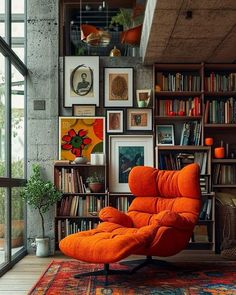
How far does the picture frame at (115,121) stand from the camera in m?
6.90

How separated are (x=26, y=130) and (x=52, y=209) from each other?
1.14 m

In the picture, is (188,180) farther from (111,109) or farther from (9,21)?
(9,21)

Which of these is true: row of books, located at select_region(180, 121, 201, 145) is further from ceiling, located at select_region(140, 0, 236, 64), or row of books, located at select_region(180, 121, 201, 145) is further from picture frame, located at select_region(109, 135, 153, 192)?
ceiling, located at select_region(140, 0, 236, 64)

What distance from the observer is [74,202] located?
6742 millimetres

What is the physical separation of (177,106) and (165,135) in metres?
0.43

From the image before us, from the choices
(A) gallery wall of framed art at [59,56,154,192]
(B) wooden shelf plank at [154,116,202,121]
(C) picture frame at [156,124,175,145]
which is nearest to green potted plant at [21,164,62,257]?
(A) gallery wall of framed art at [59,56,154,192]

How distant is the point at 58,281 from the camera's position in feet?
15.4

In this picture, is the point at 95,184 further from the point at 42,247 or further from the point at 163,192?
the point at 163,192

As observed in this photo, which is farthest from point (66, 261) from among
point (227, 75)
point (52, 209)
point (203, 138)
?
point (227, 75)

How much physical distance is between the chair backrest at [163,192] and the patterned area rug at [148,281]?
24.7 inches

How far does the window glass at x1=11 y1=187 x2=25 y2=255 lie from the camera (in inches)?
238

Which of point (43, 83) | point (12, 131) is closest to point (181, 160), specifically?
point (43, 83)

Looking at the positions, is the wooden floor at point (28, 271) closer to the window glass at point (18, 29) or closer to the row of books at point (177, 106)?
the row of books at point (177, 106)

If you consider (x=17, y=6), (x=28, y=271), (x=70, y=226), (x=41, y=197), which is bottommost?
(x=28, y=271)
